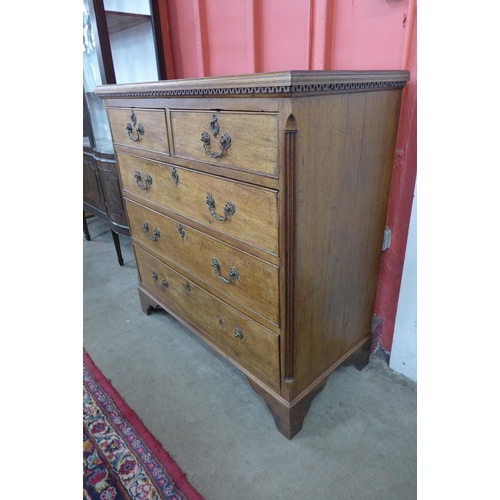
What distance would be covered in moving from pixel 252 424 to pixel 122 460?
1.64 ft

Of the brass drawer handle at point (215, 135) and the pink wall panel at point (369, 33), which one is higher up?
the pink wall panel at point (369, 33)

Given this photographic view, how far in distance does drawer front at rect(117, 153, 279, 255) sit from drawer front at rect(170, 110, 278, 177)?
69 millimetres

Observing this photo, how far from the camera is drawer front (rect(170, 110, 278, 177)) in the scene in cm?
98

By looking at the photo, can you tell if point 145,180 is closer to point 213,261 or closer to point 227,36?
point 213,261

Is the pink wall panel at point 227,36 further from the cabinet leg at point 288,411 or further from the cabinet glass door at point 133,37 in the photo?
the cabinet leg at point 288,411

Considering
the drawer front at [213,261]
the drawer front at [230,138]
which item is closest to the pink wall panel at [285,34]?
the drawer front at [230,138]

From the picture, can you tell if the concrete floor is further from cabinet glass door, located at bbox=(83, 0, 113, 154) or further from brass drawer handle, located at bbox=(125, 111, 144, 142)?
cabinet glass door, located at bbox=(83, 0, 113, 154)

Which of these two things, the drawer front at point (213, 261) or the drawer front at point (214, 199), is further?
the drawer front at point (213, 261)

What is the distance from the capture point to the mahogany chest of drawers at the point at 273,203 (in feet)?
3.23

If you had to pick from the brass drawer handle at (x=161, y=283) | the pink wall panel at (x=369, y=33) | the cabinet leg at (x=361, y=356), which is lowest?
the cabinet leg at (x=361, y=356)

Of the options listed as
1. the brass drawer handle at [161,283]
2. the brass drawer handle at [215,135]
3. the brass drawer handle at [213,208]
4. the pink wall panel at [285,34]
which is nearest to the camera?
the brass drawer handle at [215,135]

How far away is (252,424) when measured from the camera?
1.47 m
